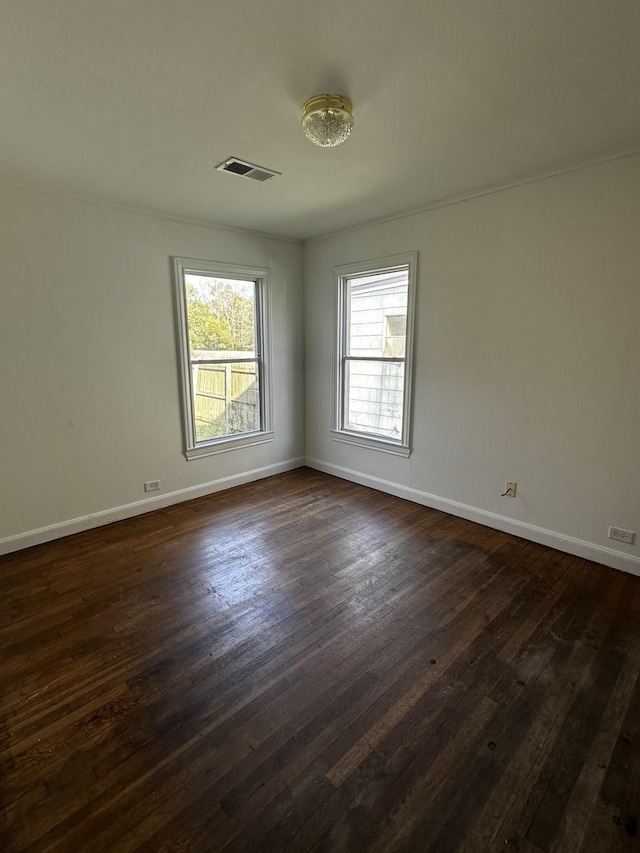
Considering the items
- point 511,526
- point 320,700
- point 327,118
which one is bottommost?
point 320,700

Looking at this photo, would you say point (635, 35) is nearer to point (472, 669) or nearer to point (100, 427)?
point (472, 669)

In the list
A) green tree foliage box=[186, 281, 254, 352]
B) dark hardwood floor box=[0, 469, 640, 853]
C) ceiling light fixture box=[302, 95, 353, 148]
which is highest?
ceiling light fixture box=[302, 95, 353, 148]

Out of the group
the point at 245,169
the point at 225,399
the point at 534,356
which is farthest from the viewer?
the point at 225,399

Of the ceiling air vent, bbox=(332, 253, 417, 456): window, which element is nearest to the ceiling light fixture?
the ceiling air vent

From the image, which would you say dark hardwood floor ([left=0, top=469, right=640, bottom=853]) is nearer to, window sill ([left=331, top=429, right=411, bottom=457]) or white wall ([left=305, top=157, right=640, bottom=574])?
white wall ([left=305, top=157, right=640, bottom=574])

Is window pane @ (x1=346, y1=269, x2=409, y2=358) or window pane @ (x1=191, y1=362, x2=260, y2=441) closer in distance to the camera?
window pane @ (x1=346, y1=269, x2=409, y2=358)

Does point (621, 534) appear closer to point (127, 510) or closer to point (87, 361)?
point (127, 510)

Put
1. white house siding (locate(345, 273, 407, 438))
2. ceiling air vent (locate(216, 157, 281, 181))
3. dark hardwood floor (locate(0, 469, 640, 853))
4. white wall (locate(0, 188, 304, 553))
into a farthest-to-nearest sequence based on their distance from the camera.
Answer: white house siding (locate(345, 273, 407, 438)), white wall (locate(0, 188, 304, 553)), ceiling air vent (locate(216, 157, 281, 181)), dark hardwood floor (locate(0, 469, 640, 853))

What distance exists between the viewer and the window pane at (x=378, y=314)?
378 centimetres

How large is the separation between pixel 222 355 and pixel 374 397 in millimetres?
1651

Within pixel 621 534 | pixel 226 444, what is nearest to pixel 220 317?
pixel 226 444

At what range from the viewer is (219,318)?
4035 mm

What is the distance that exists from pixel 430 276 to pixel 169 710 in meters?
3.44

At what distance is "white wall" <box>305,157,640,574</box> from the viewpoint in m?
2.52
